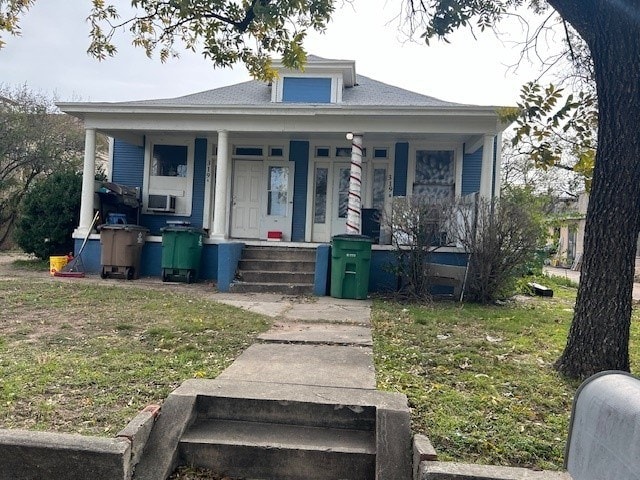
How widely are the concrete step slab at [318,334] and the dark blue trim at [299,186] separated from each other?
6.19 m

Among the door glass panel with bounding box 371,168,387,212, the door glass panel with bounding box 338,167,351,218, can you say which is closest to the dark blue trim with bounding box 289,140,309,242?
the door glass panel with bounding box 338,167,351,218

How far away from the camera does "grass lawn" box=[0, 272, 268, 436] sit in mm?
2994

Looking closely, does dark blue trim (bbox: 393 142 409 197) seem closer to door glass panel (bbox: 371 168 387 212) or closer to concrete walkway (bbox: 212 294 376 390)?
door glass panel (bbox: 371 168 387 212)

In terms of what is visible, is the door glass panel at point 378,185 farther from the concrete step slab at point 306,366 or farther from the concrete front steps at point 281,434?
the concrete front steps at point 281,434

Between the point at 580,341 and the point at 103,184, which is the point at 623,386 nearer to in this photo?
the point at 580,341

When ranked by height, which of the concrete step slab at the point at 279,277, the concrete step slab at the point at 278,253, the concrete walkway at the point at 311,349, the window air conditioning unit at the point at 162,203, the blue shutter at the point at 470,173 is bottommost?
the concrete walkway at the point at 311,349

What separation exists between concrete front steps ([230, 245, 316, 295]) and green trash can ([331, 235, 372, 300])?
2.30 ft

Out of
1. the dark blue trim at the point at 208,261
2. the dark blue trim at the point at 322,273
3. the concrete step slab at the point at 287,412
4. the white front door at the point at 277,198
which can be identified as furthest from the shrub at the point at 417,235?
the concrete step slab at the point at 287,412

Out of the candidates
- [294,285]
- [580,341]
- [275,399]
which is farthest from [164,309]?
[580,341]

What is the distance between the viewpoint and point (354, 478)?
272cm

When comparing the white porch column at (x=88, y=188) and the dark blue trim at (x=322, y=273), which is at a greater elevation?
the white porch column at (x=88, y=188)

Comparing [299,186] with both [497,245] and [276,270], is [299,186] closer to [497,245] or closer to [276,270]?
[276,270]

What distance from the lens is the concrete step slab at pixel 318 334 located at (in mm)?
4906

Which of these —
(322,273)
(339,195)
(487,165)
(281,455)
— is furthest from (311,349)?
(339,195)
